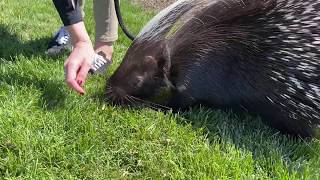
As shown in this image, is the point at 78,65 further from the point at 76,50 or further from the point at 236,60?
the point at 236,60

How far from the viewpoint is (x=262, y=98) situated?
2191 millimetres

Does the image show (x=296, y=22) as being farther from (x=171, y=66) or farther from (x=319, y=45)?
(x=171, y=66)

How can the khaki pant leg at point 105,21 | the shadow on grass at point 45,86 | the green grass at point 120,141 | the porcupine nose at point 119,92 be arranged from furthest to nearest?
the khaki pant leg at point 105,21
the porcupine nose at point 119,92
the shadow on grass at point 45,86
the green grass at point 120,141

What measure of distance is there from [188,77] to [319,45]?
0.59 metres

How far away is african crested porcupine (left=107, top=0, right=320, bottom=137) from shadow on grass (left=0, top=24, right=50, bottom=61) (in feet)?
2.34

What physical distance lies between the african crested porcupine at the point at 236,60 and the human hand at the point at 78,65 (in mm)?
331

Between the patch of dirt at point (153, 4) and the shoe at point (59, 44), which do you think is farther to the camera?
the patch of dirt at point (153, 4)

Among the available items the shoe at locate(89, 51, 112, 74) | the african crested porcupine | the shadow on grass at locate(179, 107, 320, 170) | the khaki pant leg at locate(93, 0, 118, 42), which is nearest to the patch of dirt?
the khaki pant leg at locate(93, 0, 118, 42)

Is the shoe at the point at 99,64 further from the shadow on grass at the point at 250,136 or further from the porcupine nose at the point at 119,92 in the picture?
the shadow on grass at the point at 250,136

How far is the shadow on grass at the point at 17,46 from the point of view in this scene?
109 inches

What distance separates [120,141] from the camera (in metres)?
1.86

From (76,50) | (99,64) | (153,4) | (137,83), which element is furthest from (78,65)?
(153,4)

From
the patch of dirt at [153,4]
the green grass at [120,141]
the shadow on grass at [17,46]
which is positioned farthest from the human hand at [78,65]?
the patch of dirt at [153,4]

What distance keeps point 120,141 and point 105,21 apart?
123cm
